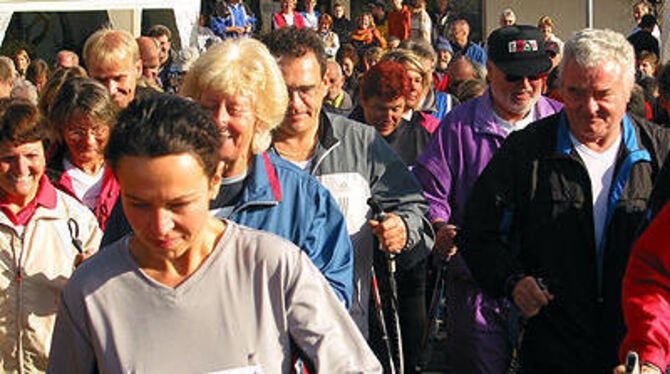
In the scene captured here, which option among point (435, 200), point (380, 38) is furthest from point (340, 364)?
point (380, 38)

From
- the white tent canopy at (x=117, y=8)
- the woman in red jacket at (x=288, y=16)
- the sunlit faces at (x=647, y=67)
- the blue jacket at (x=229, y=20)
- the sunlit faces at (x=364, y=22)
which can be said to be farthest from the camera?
the sunlit faces at (x=364, y=22)

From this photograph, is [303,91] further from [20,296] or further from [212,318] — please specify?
[212,318]

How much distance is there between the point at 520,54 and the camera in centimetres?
542

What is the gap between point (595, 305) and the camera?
4.23 meters

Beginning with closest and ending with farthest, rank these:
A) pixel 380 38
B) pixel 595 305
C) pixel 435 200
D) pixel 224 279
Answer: pixel 224 279 < pixel 595 305 < pixel 435 200 < pixel 380 38

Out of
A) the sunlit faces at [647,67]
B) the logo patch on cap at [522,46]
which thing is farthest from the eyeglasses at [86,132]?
the sunlit faces at [647,67]

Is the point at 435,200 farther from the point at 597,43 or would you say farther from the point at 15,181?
the point at 15,181

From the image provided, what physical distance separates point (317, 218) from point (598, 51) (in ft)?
4.76

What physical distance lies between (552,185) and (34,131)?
207cm

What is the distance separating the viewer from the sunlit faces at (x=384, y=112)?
643 cm

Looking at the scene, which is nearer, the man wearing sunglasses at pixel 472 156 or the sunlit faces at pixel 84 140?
the sunlit faces at pixel 84 140

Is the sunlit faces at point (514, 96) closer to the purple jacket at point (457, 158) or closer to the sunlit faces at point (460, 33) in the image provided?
the purple jacket at point (457, 158)

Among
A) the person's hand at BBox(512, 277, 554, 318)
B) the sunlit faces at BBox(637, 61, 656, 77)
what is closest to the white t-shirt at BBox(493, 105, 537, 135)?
the person's hand at BBox(512, 277, 554, 318)

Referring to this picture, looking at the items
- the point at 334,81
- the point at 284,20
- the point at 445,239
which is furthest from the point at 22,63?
the point at 445,239
